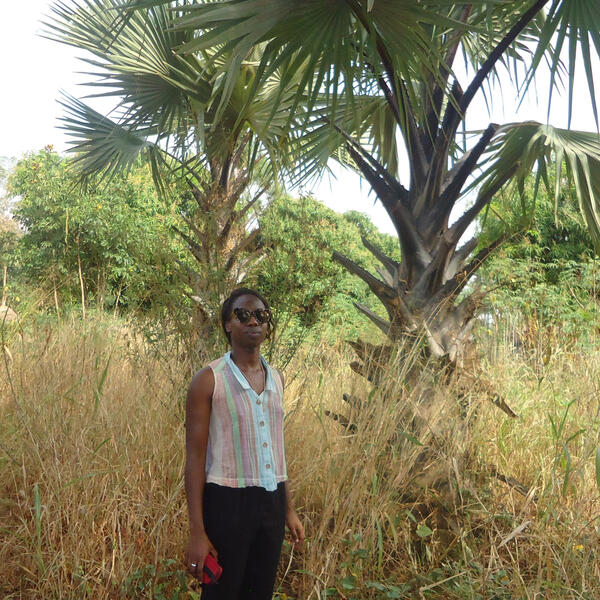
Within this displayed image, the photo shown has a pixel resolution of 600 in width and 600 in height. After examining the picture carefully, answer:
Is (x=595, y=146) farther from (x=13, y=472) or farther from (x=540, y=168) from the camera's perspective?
(x=13, y=472)

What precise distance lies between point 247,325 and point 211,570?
833 millimetres

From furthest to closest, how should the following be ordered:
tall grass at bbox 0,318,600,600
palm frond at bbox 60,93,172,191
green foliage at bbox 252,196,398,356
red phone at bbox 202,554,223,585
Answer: palm frond at bbox 60,93,172,191
green foliage at bbox 252,196,398,356
tall grass at bbox 0,318,600,600
red phone at bbox 202,554,223,585

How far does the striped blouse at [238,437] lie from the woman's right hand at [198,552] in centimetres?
19

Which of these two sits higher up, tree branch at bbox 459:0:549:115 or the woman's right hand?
tree branch at bbox 459:0:549:115

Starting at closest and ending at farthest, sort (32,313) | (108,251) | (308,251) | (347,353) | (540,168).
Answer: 1. (308,251)
2. (540,168)
3. (32,313)
4. (347,353)
5. (108,251)

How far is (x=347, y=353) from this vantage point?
6652 millimetres

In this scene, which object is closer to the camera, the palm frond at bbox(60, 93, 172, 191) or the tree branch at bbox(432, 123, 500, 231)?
the tree branch at bbox(432, 123, 500, 231)

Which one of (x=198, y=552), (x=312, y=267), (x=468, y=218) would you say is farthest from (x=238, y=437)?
(x=312, y=267)

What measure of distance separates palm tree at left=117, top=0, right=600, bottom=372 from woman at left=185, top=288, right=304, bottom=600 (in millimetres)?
1685

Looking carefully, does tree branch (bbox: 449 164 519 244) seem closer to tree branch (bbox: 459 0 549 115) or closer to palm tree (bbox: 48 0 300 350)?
tree branch (bbox: 459 0 549 115)

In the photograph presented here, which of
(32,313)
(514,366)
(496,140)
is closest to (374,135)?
(496,140)

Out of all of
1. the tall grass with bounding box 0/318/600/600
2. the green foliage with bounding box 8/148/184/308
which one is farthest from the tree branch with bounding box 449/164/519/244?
the green foliage with bounding box 8/148/184/308

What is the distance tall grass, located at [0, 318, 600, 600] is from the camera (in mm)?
3189

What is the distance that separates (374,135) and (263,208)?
4.53ft
